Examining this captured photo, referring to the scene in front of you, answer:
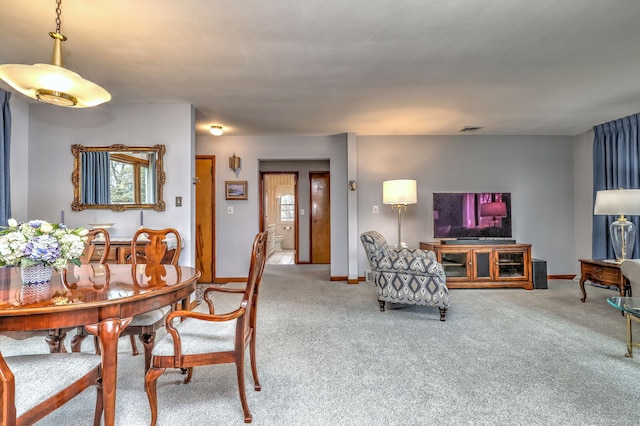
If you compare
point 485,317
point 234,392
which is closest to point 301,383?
point 234,392

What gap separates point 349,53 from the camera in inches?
102

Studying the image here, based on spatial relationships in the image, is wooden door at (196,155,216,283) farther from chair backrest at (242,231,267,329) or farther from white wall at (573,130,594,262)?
white wall at (573,130,594,262)

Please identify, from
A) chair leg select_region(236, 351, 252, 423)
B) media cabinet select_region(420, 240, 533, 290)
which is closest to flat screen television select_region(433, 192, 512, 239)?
media cabinet select_region(420, 240, 533, 290)

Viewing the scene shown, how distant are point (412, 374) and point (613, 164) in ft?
14.7

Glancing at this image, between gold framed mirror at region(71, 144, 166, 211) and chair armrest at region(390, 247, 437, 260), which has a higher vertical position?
gold framed mirror at region(71, 144, 166, 211)

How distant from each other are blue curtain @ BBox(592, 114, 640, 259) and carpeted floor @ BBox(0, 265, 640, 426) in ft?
5.46

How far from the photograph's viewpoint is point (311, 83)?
3.17 meters

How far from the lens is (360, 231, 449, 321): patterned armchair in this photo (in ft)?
10.8

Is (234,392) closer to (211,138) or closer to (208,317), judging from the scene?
(208,317)

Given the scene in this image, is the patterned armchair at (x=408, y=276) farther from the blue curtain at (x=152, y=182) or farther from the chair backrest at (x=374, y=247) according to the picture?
the blue curtain at (x=152, y=182)

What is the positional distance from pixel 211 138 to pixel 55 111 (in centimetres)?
200

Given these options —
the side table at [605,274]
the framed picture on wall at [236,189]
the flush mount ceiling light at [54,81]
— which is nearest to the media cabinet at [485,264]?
the side table at [605,274]

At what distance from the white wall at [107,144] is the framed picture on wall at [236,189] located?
149cm

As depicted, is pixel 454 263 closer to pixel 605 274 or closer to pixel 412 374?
pixel 605 274
